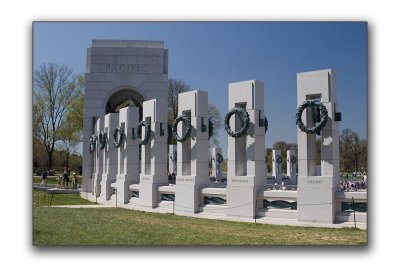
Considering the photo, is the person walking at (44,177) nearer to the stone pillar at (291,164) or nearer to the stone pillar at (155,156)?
the stone pillar at (155,156)

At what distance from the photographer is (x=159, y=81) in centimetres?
3362

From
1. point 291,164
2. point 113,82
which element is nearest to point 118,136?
point 113,82

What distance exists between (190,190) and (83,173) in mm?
15870

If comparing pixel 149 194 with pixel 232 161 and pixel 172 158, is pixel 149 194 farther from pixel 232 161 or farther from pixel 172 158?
pixel 172 158

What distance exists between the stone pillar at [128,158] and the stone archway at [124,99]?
9602 millimetres

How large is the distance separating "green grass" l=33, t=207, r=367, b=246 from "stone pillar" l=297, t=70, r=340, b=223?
107 centimetres

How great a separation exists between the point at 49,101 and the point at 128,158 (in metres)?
7.22

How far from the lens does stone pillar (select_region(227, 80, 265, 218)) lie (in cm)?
1675

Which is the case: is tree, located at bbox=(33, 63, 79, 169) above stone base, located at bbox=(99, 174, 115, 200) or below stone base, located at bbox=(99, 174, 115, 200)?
above

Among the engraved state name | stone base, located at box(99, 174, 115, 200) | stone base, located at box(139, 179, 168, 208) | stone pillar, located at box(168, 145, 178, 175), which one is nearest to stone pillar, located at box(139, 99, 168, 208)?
stone base, located at box(139, 179, 168, 208)

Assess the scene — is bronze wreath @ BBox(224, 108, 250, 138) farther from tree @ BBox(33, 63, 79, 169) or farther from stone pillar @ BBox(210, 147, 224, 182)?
stone pillar @ BBox(210, 147, 224, 182)

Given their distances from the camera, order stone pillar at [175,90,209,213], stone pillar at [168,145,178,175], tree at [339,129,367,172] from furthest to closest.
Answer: stone pillar at [168,145,178,175] → stone pillar at [175,90,209,213] → tree at [339,129,367,172]
